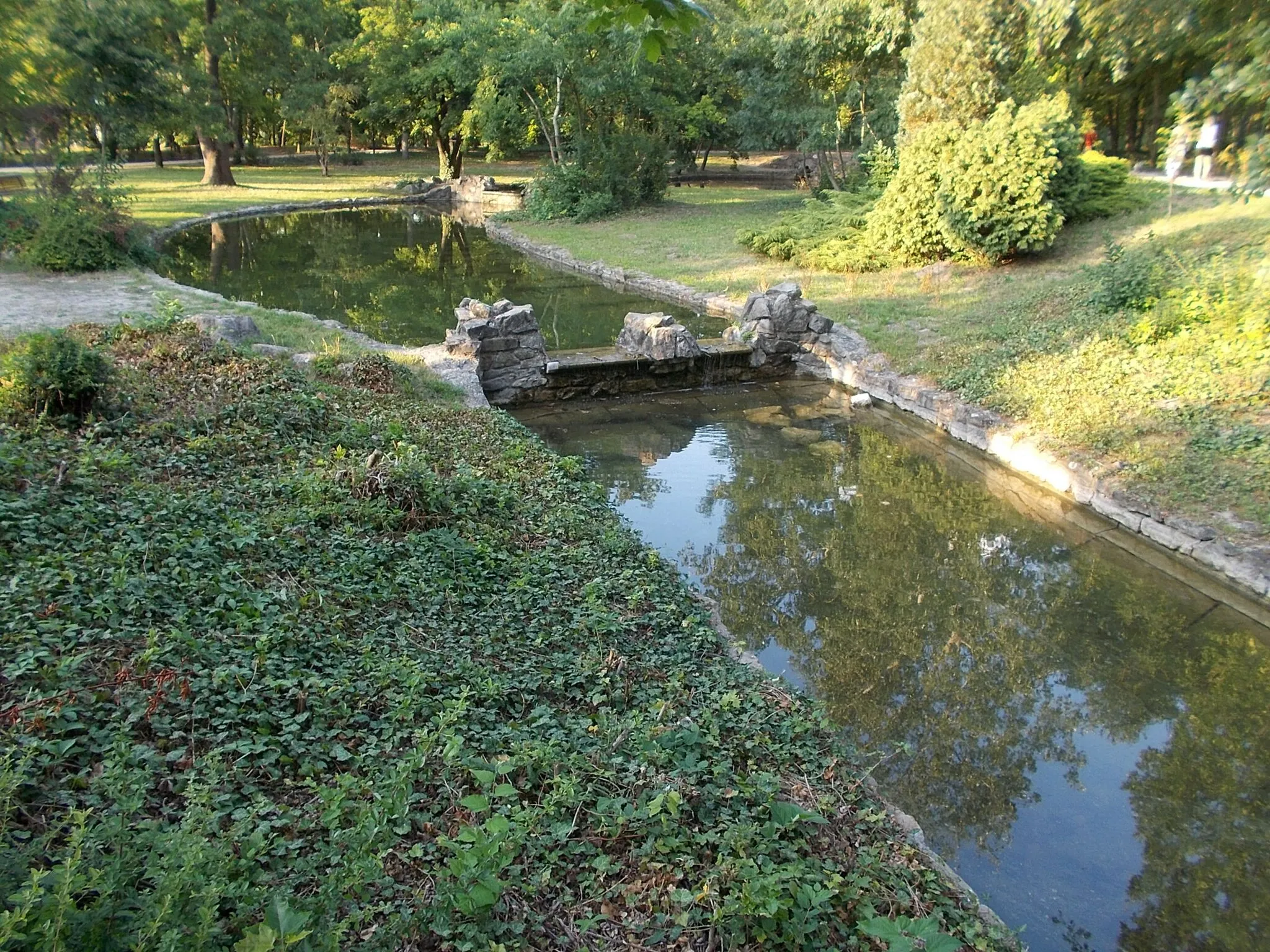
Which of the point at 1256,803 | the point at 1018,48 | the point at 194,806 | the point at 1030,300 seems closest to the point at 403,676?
the point at 194,806

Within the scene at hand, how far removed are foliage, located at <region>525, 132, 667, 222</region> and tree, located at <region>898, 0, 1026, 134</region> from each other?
12172 millimetres

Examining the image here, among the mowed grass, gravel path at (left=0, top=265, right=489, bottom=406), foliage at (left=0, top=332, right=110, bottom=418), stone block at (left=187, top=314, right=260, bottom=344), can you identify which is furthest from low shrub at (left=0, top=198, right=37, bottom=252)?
foliage at (left=0, top=332, right=110, bottom=418)

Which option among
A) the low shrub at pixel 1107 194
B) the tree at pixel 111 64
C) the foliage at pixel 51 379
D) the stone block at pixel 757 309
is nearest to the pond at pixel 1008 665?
the stone block at pixel 757 309

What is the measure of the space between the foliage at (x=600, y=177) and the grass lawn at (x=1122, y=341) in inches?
384

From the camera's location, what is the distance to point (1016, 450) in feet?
32.7

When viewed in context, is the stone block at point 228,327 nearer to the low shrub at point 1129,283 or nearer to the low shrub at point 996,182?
the low shrub at point 1129,283

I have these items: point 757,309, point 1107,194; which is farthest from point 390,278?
point 1107,194

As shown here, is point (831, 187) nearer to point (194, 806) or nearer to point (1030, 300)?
point (1030, 300)

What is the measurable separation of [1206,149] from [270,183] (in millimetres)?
33857

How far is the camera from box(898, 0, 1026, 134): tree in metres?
16.7

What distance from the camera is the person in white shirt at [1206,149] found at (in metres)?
18.1

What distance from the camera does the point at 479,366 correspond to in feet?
38.7

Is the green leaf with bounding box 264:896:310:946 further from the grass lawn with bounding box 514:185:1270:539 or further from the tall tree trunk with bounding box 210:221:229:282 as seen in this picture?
the tall tree trunk with bounding box 210:221:229:282

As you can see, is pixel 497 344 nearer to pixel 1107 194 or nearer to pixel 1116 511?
pixel 1116 511
